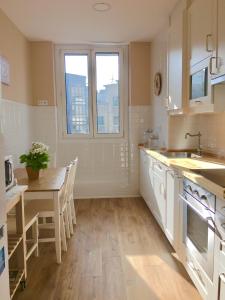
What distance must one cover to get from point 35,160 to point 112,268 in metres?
1.29

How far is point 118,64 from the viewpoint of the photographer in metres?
4.50

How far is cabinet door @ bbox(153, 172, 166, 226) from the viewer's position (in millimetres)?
A: 2885

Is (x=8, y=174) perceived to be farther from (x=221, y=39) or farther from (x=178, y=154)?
(x=178, y=154)

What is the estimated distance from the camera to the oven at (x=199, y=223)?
5.61ft

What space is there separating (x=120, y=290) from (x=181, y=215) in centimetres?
79

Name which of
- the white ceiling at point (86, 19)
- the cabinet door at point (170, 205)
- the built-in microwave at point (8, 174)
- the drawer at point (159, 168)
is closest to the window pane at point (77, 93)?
the white ceiling at point (86, 19)

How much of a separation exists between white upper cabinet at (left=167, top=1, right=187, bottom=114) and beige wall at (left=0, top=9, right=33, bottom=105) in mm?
1896

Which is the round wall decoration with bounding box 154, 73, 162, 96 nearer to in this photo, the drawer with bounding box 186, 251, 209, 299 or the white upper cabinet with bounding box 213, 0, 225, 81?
the white upper cabinet with bounding box 213, 0, 225, 81

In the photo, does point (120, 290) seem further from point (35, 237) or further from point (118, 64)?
point (118, 64)

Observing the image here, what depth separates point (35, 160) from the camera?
2.78m

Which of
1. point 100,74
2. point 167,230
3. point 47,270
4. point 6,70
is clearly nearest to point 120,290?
point 47,270

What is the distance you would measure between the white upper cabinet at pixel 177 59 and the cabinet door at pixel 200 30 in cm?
15

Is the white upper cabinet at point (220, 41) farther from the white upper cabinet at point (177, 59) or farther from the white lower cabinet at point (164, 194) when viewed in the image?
the white lower cabinet at point (164, 194)


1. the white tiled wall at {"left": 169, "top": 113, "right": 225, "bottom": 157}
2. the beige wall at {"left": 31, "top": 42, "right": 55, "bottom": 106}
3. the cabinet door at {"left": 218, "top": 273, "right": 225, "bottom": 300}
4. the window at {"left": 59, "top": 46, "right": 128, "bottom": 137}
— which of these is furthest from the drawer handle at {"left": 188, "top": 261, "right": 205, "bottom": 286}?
the beige wall at {"left": 31, "top": 42, "right": 55, "bottom": 106}
